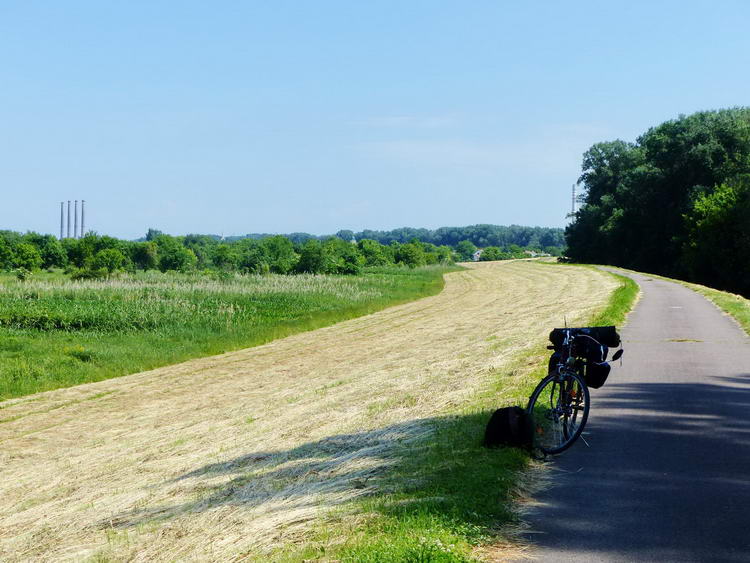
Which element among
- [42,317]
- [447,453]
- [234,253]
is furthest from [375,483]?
[234,253]

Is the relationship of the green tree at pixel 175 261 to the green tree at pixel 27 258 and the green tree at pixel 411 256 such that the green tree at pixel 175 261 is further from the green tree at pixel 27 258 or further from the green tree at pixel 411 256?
the green tree at pixel 411 256

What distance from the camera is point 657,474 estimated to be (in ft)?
29.3

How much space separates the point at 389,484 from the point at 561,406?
98.7 inches

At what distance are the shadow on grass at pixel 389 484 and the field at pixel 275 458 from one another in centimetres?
3

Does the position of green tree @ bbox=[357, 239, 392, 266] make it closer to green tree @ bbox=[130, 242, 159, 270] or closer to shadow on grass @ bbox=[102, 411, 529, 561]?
green tree @ bbox=[130, 242, 159, 270]

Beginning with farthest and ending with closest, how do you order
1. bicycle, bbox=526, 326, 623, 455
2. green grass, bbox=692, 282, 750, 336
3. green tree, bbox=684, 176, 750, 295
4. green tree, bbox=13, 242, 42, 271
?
green tree, bbox=13, 242, 42, 271 → green tree, bbox=684, 176, 750, 295 → green grass, bbox=692, 282, 750, 336 → bicycle, bbox=526, 326, 623, 455

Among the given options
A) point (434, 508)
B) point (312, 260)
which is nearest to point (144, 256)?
point (312, 260)

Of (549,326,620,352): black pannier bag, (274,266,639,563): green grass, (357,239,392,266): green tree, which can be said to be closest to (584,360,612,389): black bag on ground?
(549,326,620,352): black pannier bag

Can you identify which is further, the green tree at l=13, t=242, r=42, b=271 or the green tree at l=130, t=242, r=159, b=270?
the green tree at l=130, t=242, r=159, b=270

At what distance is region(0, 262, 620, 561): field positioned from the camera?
7699 millimetres

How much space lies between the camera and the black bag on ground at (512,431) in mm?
9766

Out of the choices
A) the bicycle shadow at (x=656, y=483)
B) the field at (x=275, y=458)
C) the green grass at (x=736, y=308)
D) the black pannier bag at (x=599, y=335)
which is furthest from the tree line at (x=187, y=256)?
the black pannier bag at (x=599, y=335)

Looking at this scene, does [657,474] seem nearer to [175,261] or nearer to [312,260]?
[312,260]

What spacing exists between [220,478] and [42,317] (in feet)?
85.3
